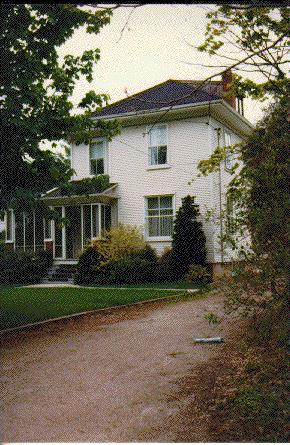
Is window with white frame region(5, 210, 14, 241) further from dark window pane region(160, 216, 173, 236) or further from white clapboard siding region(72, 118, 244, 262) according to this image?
dark window pane region(160, 216, 173, 236)

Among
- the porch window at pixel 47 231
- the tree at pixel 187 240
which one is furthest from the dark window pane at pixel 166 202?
the porch window at pixel 47 231

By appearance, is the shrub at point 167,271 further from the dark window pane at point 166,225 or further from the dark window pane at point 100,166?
the dark window pane at point 100,166

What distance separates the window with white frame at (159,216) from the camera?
1945 centimetres

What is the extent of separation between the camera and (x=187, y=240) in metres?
17.7

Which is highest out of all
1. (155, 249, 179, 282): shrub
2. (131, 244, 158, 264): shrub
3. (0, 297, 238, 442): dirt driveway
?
(131, 244, 158, 264): shrub

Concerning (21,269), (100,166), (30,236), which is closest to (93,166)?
(100,166)

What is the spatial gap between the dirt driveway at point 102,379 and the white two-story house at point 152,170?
989 cm

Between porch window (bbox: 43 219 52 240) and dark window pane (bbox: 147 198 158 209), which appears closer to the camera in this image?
dark window pane (bbox: 147 198 158 209)

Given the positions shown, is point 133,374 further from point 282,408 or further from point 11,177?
point 11,177

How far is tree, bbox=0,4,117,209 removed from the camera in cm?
734

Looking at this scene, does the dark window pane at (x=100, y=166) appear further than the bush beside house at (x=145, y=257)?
Yes

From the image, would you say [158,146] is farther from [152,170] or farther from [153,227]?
[153,227]

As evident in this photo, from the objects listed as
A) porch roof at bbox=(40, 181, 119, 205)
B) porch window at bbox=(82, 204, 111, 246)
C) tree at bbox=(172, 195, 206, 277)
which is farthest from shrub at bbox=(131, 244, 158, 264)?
porch roof at bbox=(40, 181, 119, 205)

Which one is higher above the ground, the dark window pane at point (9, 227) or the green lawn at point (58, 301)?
the dark window pane at point (9, 227)
